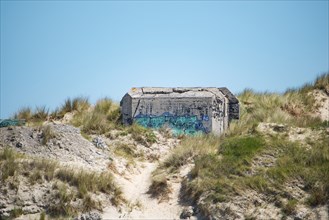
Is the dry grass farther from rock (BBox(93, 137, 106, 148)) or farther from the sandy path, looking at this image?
the sandy path

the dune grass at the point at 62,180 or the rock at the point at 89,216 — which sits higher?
the dune grass at the point at 62,180

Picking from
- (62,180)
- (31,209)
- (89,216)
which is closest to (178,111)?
(62,180)

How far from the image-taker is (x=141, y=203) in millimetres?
11797

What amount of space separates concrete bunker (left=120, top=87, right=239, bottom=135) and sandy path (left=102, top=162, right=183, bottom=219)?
12.1 ft

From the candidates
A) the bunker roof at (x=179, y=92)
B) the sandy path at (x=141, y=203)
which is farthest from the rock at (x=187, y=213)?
the bunker roof at (x=179, y=92)

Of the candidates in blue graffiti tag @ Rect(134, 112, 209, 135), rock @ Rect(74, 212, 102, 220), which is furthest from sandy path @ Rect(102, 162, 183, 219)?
blue graffiti tag @ Rect(134, 112, 209, 135)

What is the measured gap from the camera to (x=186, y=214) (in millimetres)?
11148

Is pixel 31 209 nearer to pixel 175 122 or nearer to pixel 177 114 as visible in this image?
pixel 175 122

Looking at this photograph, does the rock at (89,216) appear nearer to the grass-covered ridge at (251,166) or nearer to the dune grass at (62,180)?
the dune grass at (62,180)

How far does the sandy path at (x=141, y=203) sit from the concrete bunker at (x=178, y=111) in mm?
3689

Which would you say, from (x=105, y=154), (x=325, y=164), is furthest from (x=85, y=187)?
(x=325, y=164)

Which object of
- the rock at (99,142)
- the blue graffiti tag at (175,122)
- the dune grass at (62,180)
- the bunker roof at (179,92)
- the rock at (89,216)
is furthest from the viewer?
the bunker roof at (179,92)

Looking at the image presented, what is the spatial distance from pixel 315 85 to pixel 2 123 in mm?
12275

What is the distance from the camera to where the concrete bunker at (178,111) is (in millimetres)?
16922
